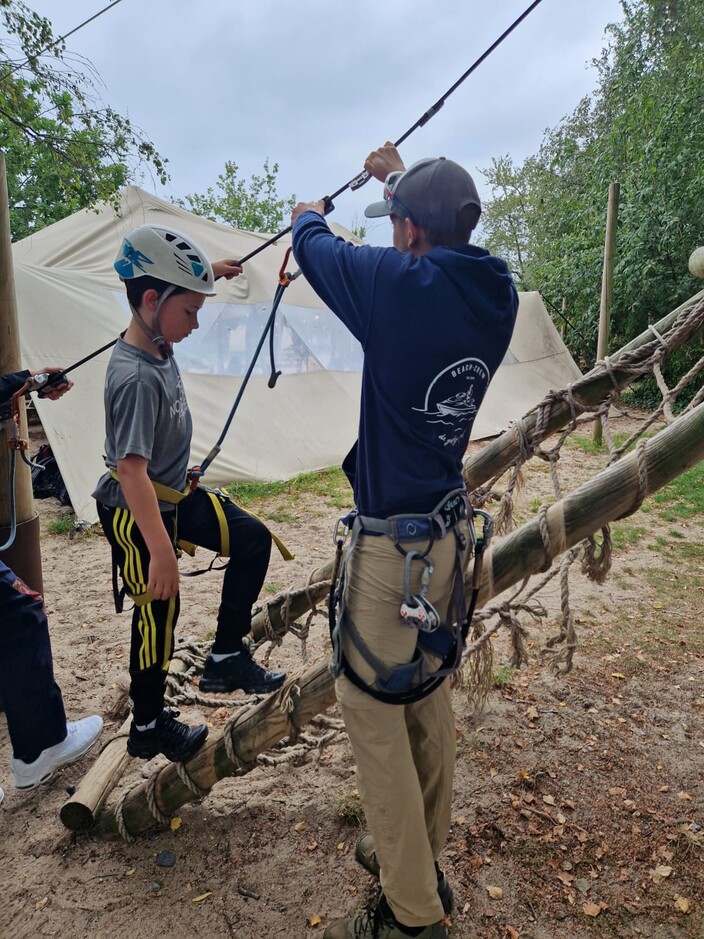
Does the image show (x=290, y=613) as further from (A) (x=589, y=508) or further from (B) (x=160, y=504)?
(A) (x=589, y=508)

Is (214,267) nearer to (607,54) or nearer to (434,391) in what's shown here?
(434,391)

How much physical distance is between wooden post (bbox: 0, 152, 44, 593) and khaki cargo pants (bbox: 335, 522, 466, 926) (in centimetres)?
233

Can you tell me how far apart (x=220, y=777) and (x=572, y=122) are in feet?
99.9

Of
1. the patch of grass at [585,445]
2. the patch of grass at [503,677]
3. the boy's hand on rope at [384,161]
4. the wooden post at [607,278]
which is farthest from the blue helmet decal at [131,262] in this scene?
the patch of grass at [585,445]

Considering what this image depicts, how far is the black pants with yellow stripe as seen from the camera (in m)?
2.19

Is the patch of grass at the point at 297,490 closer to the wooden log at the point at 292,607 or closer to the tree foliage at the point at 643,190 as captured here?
the wooden log at the point at 292,607

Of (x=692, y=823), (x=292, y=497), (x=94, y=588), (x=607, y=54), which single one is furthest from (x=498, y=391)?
(x=607, y=54)

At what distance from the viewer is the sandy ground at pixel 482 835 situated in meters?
2.13

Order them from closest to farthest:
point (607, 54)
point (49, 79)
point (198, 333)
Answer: point (49, 79) < point (198, 333) < point (607, 54)

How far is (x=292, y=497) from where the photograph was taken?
7539 mm

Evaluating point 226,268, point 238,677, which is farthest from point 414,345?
point 238,677

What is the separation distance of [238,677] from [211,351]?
6.53 meters

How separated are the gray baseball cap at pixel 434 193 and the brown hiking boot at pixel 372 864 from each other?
1944 mm

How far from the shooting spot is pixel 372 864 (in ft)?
7.21
